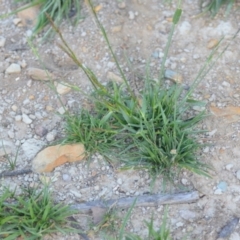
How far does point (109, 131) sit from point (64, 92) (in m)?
0.41

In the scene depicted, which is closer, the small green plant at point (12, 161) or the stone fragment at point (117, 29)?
the small green plant at point (12, 161)

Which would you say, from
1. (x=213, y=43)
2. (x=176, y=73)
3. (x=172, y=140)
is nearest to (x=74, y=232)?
(x=172, y=140)

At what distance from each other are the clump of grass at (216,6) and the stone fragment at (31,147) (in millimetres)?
1159

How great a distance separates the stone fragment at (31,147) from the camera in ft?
9.55

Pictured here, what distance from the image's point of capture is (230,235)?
2.63 meters

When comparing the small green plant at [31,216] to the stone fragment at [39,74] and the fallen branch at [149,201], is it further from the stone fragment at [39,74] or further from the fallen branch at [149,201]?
the stone fragment at [39,74]

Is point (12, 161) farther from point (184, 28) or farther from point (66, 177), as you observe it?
point (184, 28)

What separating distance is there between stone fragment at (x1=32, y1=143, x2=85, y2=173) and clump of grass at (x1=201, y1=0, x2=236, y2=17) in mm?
1075

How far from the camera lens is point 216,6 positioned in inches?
130

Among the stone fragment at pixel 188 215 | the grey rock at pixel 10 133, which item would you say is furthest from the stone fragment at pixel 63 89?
the stone fragment at pixel 188 215

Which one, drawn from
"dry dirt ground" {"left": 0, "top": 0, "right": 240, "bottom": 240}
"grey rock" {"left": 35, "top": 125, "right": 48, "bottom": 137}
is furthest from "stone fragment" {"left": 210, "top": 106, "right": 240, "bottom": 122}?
"grey rock" {"left": 35, "top": 125, "right": 48, "bottom": 137}

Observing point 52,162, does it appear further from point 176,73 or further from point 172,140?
point 176,73

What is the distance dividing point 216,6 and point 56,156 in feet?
3.96

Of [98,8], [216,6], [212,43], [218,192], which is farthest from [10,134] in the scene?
[216,6]
